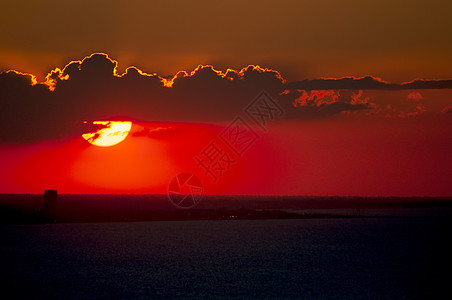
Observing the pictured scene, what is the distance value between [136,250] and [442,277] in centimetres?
4134

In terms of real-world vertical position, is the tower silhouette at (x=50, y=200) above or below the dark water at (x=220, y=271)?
above

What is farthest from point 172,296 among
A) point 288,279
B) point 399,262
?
point 399,262

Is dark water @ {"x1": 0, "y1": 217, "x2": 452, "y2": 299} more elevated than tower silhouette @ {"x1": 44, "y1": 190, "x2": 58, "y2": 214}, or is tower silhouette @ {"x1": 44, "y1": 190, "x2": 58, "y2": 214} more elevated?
tower silhouette @ {"x1": 44, "y1": 190, "x2": 58, "y2": 214}

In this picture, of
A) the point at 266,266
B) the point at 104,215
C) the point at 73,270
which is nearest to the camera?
the point at 73,270

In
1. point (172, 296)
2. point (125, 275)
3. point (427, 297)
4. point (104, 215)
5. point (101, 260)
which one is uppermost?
point (104, 215)

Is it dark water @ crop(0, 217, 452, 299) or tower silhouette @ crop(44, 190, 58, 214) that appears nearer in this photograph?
dark water @ crop(0, 217, 452, 299)

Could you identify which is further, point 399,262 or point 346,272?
point 399,262

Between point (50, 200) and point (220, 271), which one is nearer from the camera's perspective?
point (220, 271)

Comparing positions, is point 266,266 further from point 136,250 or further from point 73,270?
point 136,250

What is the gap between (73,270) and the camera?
2202 inches

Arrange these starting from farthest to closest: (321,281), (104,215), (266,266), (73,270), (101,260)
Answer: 1. (104,215)
2. (101,260)
3. (266,266)
4. (73,270)
5. (321,281)

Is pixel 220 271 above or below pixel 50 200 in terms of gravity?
below

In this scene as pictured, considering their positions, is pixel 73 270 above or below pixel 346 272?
above

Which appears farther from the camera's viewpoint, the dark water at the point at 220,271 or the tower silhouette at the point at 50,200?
the tower silhouette at the point at 50,200
